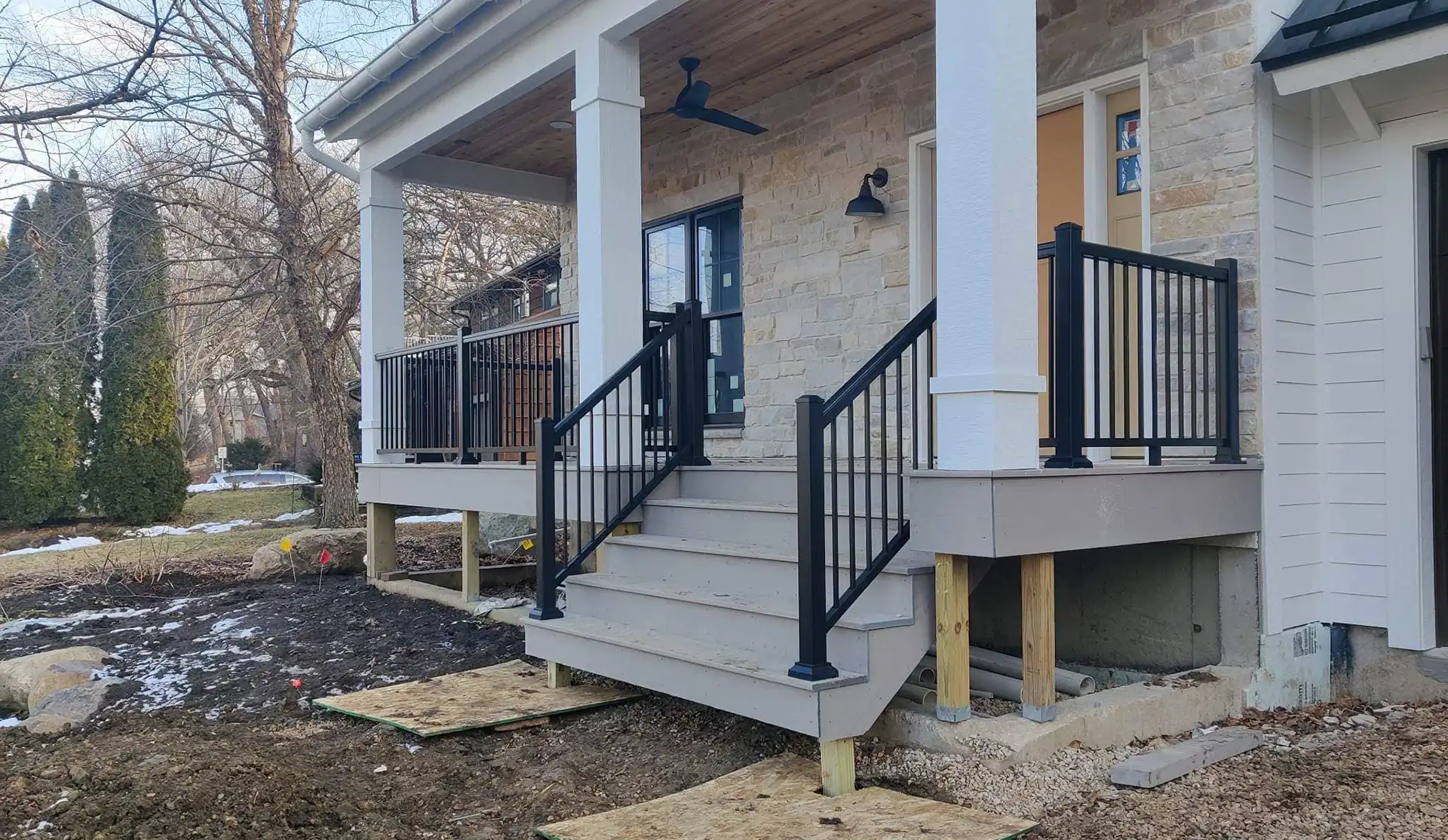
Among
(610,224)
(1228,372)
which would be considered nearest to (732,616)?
(1228,372)

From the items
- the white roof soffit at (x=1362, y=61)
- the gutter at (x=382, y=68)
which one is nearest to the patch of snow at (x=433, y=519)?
the gutter at (x=382, y=68)

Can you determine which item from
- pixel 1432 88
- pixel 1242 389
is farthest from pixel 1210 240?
pixel 1432 88

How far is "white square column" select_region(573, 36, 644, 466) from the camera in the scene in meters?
5.29

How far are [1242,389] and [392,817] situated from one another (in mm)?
3571

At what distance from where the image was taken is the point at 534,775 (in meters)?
3.67

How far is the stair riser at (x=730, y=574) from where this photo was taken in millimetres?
3596

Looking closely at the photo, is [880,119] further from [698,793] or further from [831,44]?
[698,793]

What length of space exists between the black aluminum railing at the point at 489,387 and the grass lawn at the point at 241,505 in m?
9.76

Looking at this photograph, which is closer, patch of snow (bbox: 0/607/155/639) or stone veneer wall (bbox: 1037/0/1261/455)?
stone veneer wall (bbox: 1037/0/1261/455)

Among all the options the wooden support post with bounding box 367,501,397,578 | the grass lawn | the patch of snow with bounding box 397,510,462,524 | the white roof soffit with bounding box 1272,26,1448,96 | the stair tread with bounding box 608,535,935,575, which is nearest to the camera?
the stair tread with bounding box 608,535,935,575

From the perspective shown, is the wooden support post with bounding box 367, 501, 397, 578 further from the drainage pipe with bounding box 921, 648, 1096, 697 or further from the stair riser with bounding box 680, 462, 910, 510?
the drainage pipe with bounding box 921, 648, 1096, 697

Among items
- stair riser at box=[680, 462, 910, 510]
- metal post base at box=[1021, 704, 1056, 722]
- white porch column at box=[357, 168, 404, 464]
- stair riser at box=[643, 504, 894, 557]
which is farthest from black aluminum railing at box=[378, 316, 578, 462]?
metal post base at box=[1021, 704, 1056, 722]

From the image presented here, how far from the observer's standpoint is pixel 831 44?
19.3ft

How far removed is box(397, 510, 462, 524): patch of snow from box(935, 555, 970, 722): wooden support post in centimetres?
1166
